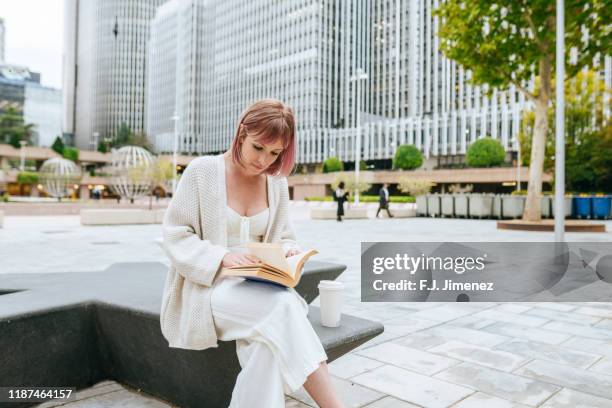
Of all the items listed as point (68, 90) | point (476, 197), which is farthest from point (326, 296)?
point (68, 90)

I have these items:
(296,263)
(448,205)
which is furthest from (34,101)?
(296,263)

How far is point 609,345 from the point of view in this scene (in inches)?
148

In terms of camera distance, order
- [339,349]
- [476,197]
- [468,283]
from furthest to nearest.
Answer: [476,197] → [468,283] → [339,349]

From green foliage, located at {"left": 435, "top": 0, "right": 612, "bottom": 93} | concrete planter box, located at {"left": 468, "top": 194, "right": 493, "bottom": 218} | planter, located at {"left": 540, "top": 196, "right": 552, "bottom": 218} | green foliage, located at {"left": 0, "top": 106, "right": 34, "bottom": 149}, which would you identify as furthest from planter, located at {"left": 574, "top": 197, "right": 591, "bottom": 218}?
green foliage, located at {"left": 0, "top": 106, "right": 34, "bottom": 149}

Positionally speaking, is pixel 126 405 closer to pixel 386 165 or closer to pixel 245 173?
pixel 245 173

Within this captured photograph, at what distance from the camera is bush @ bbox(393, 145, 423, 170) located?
2368 inches

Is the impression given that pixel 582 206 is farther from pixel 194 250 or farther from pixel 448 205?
pixel 194 250

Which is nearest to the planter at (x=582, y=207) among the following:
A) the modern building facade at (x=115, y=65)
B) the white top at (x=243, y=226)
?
the white top at (x=243, y=226)

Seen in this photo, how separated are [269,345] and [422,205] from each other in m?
25.5

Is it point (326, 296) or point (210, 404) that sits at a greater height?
point (326, 296)

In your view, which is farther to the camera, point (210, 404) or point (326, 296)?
point (326, 296)

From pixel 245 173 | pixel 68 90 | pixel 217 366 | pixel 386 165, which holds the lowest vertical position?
pixel 217 366

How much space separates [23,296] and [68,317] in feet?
1.45

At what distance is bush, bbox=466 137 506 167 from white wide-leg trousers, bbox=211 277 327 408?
184ft
